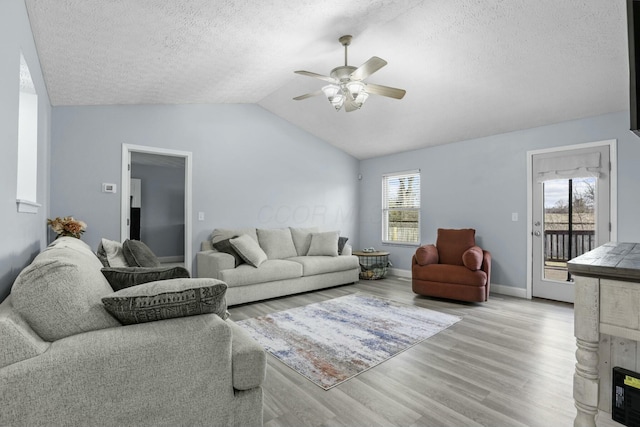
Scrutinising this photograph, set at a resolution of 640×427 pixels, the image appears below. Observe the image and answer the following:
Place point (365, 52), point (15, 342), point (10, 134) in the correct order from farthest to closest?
point (365, 52) → point (10, 134) → point (15, 342)

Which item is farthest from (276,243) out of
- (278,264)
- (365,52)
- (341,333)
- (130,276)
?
(130,276)

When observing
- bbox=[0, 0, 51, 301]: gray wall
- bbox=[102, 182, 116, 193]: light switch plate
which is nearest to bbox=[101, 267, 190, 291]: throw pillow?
bbox=[0, 0, 51, 301]: gray wall

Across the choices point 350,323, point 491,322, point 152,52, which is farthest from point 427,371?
point 152,52

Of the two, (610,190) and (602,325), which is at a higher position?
(610,190)

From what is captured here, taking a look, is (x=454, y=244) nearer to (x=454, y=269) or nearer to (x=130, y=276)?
(x=454, y=269)

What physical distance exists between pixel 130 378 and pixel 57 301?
0.40 m

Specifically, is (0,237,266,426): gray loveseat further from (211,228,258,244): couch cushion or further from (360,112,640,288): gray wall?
(360,112,640,288): gray wall

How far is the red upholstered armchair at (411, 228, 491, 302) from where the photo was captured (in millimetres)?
3912

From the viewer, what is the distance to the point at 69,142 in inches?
142

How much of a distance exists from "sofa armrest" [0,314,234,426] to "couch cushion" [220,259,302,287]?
8.41ft

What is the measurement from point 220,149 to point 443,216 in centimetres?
382

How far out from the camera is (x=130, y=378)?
3.71 ft

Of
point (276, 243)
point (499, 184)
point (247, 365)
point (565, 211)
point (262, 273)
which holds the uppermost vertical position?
point (499, 184)

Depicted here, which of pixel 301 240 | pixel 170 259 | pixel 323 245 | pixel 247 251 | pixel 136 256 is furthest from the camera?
pixel 170 259
